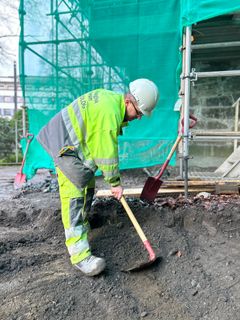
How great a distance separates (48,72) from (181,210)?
3.24 m

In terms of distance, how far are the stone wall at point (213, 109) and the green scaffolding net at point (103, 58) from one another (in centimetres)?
219

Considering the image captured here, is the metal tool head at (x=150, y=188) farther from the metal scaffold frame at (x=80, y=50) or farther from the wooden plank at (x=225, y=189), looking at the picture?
the metal scaffold frame at (x=80, y=50)

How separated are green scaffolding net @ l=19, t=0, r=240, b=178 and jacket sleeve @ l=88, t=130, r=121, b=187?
2635 millimetres

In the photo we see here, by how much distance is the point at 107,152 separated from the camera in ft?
7.00

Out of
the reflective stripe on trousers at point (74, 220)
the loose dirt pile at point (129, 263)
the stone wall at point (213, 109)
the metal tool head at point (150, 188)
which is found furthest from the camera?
the stone wall at point (213, 109)

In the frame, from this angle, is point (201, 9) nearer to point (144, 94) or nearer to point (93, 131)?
point (144, 94)

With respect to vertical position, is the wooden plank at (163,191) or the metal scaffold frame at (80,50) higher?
the metal scaffold frame at (80,50)

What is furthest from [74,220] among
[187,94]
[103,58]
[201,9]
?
[103,58]

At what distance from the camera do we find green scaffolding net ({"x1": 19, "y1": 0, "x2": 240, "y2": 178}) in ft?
14.7

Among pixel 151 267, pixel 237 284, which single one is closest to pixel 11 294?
pixel 151 267

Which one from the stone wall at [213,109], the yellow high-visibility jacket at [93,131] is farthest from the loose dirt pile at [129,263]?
the stone wall at [213,109]

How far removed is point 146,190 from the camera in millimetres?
3508

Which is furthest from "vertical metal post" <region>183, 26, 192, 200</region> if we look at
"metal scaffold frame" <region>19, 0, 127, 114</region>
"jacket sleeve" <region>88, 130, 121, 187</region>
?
"jacket sleeve" <region>88, 130, 121, 187</region>

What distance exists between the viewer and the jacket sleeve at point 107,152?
2.13m
